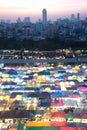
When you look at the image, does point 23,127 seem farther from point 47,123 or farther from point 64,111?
point 64,111

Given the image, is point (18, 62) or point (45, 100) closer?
point (45, 100)

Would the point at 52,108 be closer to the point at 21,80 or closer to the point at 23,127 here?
the point at 23,127

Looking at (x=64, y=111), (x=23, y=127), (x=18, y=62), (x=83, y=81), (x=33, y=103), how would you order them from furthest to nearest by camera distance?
(x=18, y=62)
(x=83, y=81)
(x=33, y=103)
(x=64, y=111)
(x=23, y=127)

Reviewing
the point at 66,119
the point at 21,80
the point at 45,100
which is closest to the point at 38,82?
the point at 21,80

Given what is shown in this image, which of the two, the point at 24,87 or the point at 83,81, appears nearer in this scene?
the point at 24,87

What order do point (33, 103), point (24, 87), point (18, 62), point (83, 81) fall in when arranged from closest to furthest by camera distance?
point (33, 103), point (24, 87), point (83, 81), point (18, 62)

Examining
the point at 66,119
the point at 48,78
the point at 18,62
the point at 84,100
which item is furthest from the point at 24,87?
the point at 18,62

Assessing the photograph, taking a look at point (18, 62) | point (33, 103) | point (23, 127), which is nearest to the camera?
point (23, 127)

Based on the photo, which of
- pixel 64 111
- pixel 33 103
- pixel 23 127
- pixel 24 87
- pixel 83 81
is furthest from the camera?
pixel 83 81

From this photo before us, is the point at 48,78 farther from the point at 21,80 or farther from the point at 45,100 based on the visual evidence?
the point at 45,100
